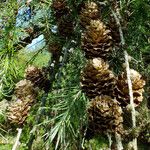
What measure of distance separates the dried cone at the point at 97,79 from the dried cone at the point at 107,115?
0.08 ft

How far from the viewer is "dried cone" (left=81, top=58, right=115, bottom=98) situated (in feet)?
2.29

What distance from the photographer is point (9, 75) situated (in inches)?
37.5

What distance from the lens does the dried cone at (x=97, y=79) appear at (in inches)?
27.5

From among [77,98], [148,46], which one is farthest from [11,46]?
[148,46]

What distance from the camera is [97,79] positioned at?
721mm

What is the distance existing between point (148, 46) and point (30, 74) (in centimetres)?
28

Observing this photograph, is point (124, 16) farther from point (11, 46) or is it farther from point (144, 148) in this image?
point (144, 148)

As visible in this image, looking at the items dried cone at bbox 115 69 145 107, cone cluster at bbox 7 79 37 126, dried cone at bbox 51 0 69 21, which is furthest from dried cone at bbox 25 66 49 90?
dried cone at bbox 115 69 145 107

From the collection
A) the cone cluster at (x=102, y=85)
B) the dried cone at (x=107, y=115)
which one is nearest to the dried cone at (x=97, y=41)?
the cone cluster at (x=102, y=85)

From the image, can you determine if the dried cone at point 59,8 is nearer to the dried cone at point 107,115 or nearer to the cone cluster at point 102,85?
the cone cluster at point 102,85

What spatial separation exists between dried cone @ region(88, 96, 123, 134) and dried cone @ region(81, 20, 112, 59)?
0.10m

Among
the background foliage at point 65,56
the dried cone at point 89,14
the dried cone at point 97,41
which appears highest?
the dried cone at point 89,14

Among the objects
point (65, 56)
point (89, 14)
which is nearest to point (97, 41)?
point (89, 14)

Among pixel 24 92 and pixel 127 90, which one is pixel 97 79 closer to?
pixel 127 90
